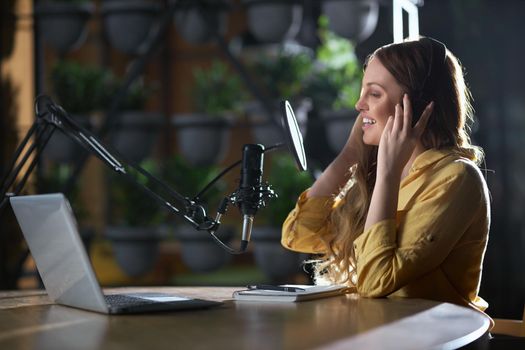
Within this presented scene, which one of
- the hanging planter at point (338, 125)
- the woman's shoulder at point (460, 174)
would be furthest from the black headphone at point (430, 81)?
the hanging planter at point (338, 125)

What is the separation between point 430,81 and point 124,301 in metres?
0.79

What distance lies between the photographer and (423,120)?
5.92ft

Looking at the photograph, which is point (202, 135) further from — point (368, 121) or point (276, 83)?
point (368, 121)

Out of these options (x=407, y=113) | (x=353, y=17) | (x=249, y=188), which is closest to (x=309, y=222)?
(x=407, y=113)

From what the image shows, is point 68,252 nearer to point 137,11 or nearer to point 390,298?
point 390,298

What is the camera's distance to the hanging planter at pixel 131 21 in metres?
3.79

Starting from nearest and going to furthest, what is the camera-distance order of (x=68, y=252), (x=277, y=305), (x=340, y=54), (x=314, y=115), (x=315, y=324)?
(x=315, y=324) → (x=68, y=252) → (x=277, y=305) → (x=314, y=115) → (x=340, y=54)

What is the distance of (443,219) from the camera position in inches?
65.2

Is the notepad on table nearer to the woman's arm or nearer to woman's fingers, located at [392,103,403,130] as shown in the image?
the woman's arm

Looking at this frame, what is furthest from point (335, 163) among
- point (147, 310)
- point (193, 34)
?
point (193, 34)

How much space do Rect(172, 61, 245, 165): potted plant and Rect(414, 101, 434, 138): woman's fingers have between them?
2.17 meters

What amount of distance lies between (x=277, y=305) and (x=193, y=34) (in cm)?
241

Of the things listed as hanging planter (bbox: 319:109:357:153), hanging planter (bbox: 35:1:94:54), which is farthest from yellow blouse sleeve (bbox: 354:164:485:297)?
hanging planter (bbox: 35:1:94:54)

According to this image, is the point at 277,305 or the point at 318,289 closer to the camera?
the point at 277,305
